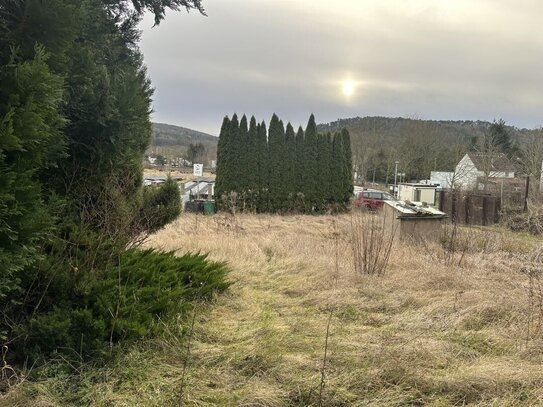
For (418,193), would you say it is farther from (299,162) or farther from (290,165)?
(290,165)

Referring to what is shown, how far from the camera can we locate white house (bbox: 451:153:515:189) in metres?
26.3

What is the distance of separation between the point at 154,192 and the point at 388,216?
453 cm

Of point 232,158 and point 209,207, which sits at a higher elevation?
point 232,158

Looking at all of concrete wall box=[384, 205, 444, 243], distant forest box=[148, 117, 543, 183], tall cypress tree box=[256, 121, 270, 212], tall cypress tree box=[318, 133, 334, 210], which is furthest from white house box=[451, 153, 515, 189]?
concrete wall box=[384, 205, 444, 243]

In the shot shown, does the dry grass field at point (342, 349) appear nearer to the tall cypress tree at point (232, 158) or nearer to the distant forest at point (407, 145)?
the tall cypress tree at point (232, 158)

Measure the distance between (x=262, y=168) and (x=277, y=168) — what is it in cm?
68

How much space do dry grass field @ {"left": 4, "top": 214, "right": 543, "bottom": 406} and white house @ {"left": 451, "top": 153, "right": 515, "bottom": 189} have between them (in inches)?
809

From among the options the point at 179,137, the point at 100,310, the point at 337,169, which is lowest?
the point at 100,310

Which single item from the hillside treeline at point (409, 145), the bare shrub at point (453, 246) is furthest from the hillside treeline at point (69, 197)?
the hillside treeline at point (409, 145)

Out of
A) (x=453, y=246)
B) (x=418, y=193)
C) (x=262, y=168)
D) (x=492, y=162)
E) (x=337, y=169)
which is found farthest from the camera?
(x=492, y=162)

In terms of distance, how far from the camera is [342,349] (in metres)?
3.13

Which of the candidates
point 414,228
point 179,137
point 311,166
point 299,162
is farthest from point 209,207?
point 179,137

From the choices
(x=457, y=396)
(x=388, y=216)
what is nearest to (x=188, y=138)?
(x=388, y=216)

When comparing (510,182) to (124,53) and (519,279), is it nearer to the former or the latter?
(519,279)
